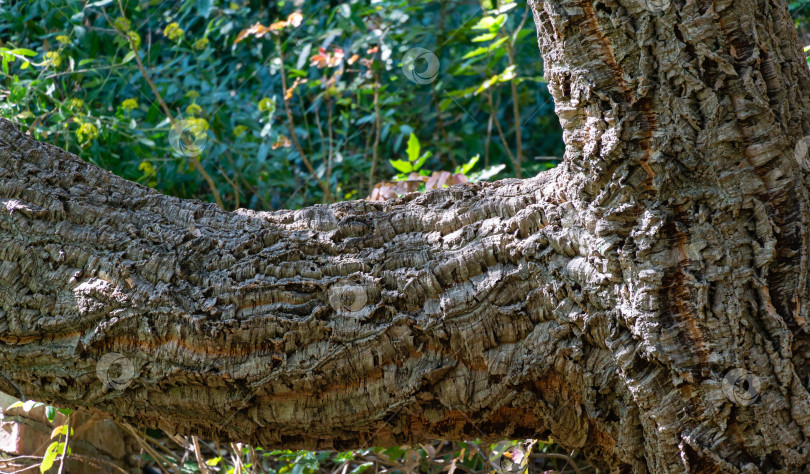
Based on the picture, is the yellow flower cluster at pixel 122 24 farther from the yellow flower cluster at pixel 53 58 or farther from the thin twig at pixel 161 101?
the yellow flower cluster at pixel 53 58

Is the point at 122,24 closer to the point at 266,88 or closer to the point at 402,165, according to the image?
the point at 266,88

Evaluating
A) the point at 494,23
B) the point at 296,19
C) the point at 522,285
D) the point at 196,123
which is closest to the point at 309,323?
the point at 522,285

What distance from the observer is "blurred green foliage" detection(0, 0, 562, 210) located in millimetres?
2910

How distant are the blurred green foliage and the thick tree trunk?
1453 millimetres

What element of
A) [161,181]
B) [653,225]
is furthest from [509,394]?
[161,181]

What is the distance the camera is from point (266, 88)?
12.3 ft

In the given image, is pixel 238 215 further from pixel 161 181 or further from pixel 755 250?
pixel 161 181

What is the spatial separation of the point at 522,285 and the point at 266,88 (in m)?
2.88

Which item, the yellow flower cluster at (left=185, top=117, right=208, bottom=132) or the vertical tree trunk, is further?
the yellow flower cluster at (left=185, top=117, right=208, bottom=132)

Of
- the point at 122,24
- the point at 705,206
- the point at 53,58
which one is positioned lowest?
the point at 53,58

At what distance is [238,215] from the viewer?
53.2 inches

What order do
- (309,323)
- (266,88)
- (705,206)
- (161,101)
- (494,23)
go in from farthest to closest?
(266,88) → (161,101) → (494,23) → (309,323) → (705,206)

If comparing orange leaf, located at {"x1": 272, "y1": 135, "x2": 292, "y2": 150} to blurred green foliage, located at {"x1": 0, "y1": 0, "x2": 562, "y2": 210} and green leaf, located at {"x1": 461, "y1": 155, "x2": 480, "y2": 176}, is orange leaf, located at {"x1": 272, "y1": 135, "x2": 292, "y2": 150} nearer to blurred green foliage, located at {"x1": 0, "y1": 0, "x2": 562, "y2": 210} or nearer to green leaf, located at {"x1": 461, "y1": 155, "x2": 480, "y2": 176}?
blurred green foliage, located at {"x1": 0, "y1": 0, "x2": 562, "y2": 210}

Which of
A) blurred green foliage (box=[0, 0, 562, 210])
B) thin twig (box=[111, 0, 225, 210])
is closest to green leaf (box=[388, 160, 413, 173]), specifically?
blurred green foliage (box=[0, 0, 562, 210])
